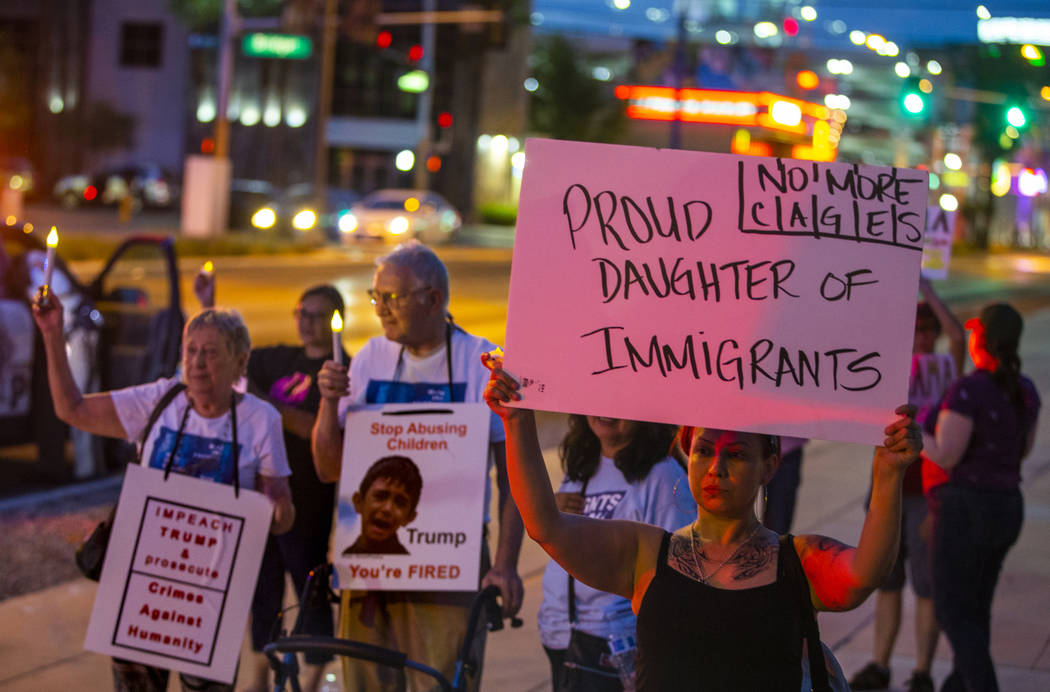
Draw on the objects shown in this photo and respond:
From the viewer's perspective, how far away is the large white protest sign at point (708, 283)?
280 centimetres

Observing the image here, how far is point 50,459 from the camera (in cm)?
872

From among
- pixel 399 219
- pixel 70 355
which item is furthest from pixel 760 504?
pixel 399 219

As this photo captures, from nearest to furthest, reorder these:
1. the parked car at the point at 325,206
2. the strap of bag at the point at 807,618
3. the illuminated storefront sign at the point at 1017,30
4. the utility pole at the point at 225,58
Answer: the strap of bag at the point at 807,618, the illuminated storefront sign at the point at 1017,30, the utility pole at the point at 225,58, the parked car at the point at 325,206

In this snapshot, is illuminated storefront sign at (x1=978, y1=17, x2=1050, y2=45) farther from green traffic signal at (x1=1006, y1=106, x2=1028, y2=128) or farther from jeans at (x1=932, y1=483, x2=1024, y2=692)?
jeans at (x1=932, y1=483, x2=1024, y2=692)

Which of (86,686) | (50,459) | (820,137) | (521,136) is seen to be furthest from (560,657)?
(521,136)

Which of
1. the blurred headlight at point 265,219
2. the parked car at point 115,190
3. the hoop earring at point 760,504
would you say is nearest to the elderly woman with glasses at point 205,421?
the blurred headlight at point 265,219

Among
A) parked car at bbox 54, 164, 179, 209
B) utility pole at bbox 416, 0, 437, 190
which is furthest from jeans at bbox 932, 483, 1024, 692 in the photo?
utility pole at bbox 416, 0, 437, 190

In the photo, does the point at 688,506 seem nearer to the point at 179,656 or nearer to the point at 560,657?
the point at 560,657

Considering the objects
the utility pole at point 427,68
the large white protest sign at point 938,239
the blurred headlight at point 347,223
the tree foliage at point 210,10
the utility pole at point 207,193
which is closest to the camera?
the large white protest sign at point 938,239

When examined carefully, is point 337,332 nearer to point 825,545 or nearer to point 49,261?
point 49,261

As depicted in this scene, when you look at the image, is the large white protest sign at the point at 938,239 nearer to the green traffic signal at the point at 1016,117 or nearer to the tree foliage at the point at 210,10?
the green traffic signal at the point at 1016,117

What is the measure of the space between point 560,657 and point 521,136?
58798 millimetres

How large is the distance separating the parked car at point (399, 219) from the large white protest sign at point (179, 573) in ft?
102

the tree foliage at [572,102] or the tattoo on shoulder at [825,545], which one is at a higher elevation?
the tree foliage at [572,102]
